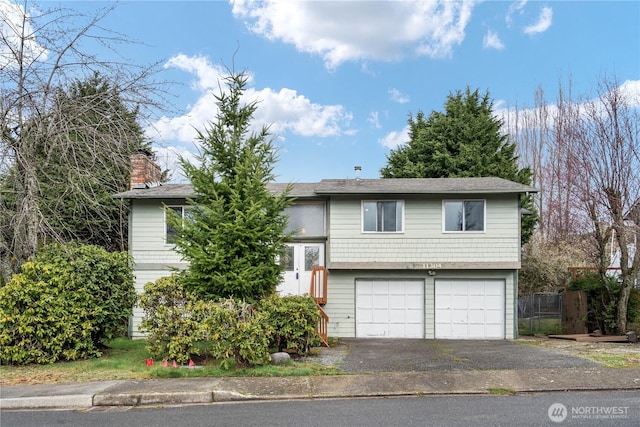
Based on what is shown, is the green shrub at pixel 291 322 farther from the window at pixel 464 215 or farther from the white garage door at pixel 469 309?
the window at pixel 464 215

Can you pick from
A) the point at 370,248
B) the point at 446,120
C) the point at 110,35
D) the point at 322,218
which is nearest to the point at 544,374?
the point at 370,248

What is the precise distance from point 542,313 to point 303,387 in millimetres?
14691

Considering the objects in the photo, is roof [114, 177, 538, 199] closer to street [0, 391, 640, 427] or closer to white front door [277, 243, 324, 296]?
white front door [277, 243, 324, 296]

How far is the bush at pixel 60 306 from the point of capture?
980 cm

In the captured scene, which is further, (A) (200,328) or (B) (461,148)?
(B) (461,148)

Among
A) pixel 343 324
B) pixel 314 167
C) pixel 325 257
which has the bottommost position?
pixel 343 324

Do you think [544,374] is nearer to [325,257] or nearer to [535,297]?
[325,257]

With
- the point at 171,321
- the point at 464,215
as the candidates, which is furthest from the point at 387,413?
the point at 464,215

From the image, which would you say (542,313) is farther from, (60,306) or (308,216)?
(60,306)

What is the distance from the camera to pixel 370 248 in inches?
614

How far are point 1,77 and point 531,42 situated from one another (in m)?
17.2

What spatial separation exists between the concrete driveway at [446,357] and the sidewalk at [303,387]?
704 mm

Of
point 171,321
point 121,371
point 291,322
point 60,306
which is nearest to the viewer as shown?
point 121,371

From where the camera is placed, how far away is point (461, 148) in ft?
83.0
